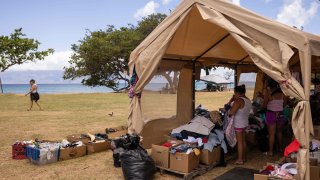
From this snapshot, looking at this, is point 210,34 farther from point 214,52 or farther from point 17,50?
point 17,50

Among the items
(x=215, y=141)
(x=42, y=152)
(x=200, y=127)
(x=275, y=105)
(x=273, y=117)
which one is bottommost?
(x=42, y=152)

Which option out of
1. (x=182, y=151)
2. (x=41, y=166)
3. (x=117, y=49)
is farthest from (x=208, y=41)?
(x=117, y=49)

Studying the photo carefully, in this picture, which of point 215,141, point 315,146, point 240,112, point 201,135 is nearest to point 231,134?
point 215,141

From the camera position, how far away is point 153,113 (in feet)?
26.3

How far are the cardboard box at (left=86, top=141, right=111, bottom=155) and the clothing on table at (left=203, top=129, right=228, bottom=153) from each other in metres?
2.82

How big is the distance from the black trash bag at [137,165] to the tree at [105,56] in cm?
3131

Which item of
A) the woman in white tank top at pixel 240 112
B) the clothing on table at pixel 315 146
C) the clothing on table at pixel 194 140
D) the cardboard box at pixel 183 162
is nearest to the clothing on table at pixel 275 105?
the woman in white tank top at pixel 240 112

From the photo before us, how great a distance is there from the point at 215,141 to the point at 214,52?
2.85 m

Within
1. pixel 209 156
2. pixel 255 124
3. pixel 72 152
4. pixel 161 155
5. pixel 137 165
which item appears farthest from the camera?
pixel 255 124

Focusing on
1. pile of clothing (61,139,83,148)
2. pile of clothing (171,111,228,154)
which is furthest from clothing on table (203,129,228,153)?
pile of clothing (61,139,83,148)

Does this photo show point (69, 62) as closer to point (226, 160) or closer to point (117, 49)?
point (117, 49)

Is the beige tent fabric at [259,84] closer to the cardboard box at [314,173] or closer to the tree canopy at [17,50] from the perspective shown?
the cardboard box at [314,173]

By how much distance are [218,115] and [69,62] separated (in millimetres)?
34699

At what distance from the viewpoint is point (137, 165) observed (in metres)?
6.00
